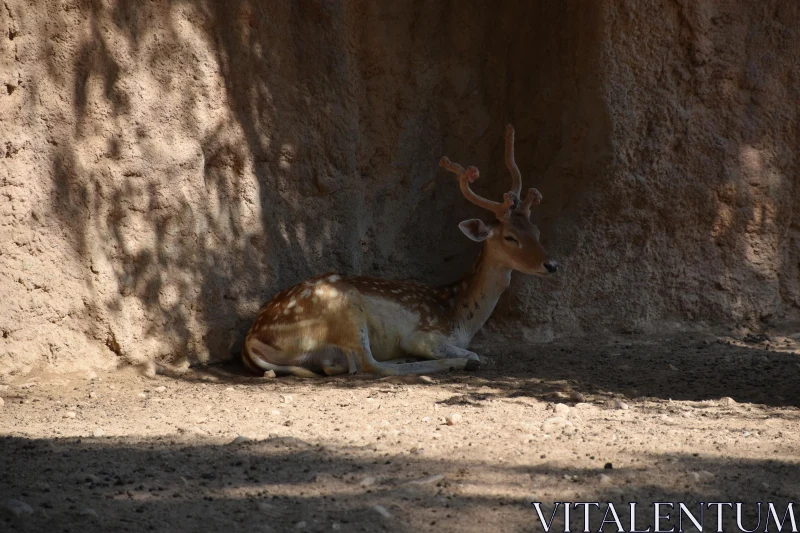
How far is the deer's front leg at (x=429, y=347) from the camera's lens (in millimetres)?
7418

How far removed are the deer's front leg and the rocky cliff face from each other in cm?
81

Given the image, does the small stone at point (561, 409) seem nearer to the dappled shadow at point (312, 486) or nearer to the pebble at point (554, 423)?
the pebble at point (554, 423)

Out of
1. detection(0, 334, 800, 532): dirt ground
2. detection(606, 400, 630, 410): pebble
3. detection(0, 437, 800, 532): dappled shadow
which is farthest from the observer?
detection(606, 400, 630, 410): pebble

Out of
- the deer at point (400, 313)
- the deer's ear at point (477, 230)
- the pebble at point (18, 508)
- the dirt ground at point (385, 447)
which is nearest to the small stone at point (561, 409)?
the dirt ground at point (385, 447)

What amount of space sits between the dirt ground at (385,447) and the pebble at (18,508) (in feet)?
0.04

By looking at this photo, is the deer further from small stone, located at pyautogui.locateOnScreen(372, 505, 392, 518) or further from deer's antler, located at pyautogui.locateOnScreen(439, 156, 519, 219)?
small stone, located at pyautogui.locateOnScreen(372, 505, 392, 518)

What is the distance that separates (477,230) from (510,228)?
281mm

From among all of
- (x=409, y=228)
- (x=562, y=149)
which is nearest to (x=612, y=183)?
(x=562, y=149)

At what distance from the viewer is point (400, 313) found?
24.5 ft

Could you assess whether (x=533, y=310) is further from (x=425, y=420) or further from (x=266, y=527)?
(x=266, y=527)

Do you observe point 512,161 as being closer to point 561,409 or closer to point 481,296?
point 481,296

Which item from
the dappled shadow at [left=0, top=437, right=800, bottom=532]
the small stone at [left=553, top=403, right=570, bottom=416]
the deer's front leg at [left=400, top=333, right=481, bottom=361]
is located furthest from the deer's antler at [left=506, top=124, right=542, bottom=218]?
the dappled shadow at [left=0, top=437, right=800, bottom=532]

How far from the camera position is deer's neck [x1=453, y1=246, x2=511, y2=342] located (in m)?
7.71

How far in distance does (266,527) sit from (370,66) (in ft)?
18.2
